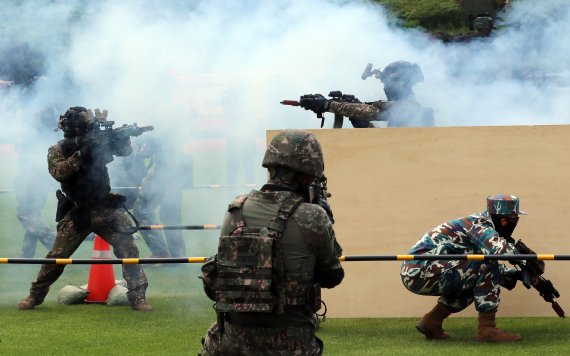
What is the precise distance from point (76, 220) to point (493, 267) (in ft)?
12.1

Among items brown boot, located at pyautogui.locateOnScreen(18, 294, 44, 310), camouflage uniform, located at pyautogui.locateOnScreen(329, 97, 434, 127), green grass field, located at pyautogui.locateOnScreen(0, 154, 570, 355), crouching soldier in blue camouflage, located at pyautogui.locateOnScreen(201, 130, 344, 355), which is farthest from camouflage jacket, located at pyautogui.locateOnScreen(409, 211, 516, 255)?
brown boot, located at pyautogui.locateOnScreen(18, 294, 44, 310)

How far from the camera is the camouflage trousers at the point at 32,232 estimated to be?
13.0 metres

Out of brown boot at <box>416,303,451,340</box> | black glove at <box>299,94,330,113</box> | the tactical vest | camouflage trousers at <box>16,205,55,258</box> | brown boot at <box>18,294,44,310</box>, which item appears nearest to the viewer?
the tactical vest

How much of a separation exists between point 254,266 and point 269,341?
35cm

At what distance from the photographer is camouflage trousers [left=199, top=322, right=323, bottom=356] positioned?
5.32 m

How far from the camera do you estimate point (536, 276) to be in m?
8.30

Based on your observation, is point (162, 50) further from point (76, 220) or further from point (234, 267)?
point (234, 267)

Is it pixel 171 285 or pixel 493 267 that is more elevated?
pixel 493 267

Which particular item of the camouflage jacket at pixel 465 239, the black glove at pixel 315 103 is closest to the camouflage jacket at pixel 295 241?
the camouflage jacket at pixel 465 239

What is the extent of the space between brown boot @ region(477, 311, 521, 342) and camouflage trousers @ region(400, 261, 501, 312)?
6 cm

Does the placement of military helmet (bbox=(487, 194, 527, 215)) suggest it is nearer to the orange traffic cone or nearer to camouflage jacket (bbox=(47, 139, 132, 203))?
camouflage jacket (bbox=(47, 139, 132, 203))

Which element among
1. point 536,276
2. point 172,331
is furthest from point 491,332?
point 172,331

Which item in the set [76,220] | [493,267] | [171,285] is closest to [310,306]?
[493,267]

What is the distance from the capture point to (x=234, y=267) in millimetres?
5336
